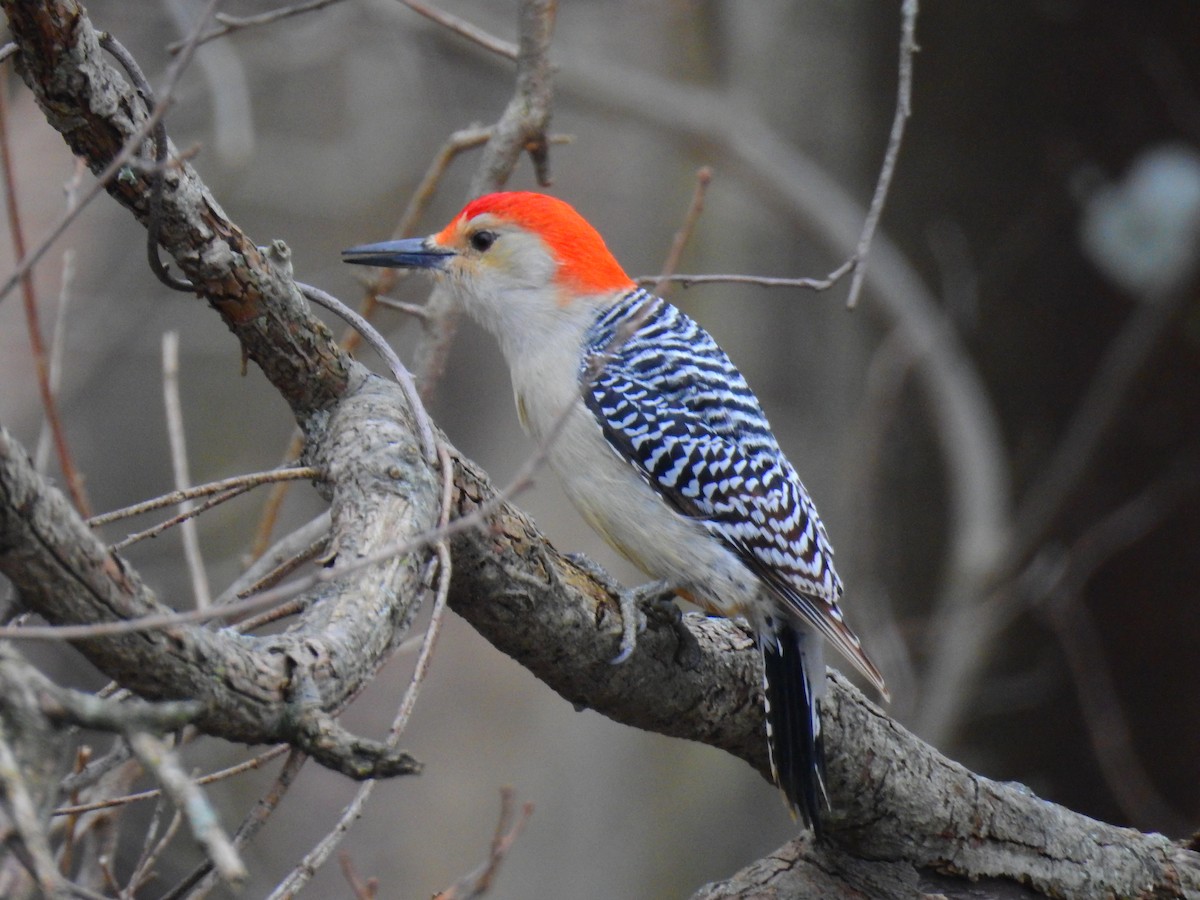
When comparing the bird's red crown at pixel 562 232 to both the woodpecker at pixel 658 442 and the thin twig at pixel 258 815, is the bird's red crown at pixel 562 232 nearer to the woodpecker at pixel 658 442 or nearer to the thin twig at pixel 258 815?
the woodpecker at pixel 658 442

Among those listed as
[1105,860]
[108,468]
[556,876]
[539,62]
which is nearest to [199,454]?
[108,468]

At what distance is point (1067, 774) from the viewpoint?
6.80m

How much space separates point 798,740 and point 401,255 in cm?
167

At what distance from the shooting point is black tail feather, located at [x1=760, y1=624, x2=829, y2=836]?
8.77ft

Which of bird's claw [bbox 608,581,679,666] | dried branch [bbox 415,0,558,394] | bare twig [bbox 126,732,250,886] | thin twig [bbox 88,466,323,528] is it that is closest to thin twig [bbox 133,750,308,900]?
bare twig [bbox 126,732,250,886]

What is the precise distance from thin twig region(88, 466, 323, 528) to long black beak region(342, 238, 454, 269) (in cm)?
126

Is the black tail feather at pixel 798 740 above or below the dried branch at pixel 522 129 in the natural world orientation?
below

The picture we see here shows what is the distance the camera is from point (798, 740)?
2.68 meters

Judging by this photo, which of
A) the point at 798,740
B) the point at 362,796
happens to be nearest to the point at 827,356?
the point at 798,740

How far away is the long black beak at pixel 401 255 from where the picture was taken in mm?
3268

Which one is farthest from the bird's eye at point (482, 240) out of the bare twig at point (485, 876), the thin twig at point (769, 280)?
the bare twig at point (485, 876)

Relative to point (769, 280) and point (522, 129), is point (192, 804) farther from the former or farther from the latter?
point (522, 129)

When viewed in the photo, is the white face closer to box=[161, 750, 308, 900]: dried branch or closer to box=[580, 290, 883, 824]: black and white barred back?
box=[580, 290, 883, 824]: black and white barred back

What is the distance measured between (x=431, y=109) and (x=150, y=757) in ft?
23.7
